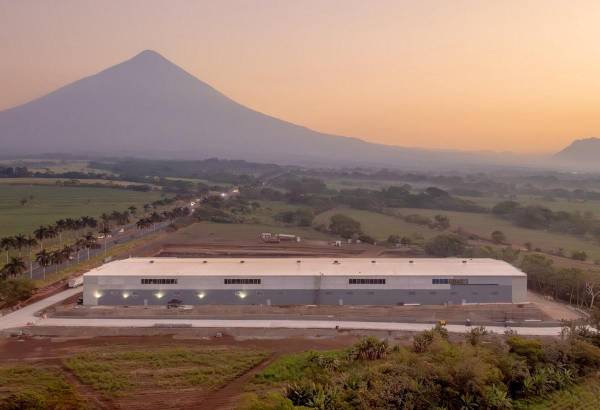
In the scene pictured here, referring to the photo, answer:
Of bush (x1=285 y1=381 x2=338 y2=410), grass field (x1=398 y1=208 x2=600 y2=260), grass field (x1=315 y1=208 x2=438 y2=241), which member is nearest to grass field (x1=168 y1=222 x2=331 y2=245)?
grass field (x1=315 y1=208 x2=438 y2=241)

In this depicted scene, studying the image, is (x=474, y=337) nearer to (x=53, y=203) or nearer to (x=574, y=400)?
(x=574, y=400)

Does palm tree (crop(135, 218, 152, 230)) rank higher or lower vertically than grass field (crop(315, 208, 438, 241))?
higher

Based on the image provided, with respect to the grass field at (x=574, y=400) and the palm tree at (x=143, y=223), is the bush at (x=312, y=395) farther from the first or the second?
the palm tree at (x=143, y=223)

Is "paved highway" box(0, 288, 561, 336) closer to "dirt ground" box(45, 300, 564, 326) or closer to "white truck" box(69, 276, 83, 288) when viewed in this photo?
"dirt ground" box(45, 300, 564, 326)

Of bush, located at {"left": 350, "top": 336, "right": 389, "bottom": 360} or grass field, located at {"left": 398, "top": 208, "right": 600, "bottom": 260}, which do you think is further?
grass field, located at {"left": 398, "top": 208, "right": 600, "bottom": 260}

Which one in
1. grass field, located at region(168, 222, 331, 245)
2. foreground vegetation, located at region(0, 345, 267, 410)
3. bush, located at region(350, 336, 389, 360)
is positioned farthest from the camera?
grass field, located at region(168, 222, 331, 245)

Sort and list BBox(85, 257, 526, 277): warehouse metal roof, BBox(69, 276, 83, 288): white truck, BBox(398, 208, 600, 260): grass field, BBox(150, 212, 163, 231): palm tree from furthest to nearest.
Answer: BBox(150, 212, 163, 231): palm tree → BBox(398, 208, 600, 260): grass field → BBox(69, 276, 83, 288): white truck → BBox(85, 257, 526, 277): warehouse metal roof

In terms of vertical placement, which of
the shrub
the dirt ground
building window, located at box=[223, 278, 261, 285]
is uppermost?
building window, located at box=[223, 278, 261, 285]

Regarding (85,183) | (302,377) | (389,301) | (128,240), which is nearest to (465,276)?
(389,301)
